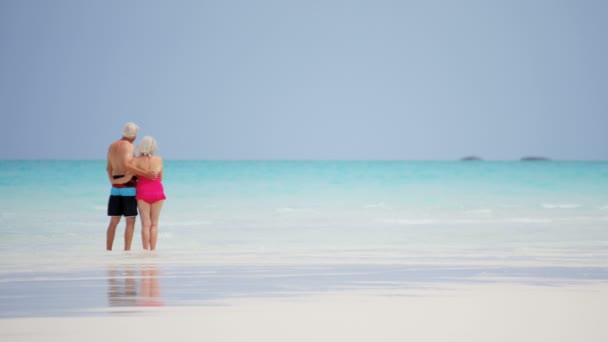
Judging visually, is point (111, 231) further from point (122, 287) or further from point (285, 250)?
point (122, 287)

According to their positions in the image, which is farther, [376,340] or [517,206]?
[517,206]

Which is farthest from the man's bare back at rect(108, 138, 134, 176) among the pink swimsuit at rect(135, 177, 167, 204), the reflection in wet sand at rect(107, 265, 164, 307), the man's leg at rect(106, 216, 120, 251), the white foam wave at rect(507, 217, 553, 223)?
the white foam wave at rect(507, 217, 553, 223)

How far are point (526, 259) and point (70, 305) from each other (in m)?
4.89

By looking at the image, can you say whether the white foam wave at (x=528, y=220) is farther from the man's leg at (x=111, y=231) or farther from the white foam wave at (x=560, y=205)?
the man's leg at (x=111, y=231)

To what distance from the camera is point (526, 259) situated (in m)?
8.87

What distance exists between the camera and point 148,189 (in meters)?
9.54

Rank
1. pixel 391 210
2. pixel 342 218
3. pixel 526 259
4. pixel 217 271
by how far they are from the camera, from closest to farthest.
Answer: pixel 217 271
pixel 526 259
pixel 342 218
pixel 391 210

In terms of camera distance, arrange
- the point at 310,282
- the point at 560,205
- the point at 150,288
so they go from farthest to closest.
Result: the point at 560,205, the point at 310,282, the point at 150,288

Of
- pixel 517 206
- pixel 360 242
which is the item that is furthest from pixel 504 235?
pixel 517 206

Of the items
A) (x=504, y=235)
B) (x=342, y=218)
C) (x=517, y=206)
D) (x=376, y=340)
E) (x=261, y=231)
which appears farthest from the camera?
(x=517, y=206)

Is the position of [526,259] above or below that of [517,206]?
above

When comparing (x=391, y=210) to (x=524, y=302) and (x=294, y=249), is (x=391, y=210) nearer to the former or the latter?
(x=294, y=249)

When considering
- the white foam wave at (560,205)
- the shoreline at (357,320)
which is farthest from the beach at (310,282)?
the white foam wave at (560,205)

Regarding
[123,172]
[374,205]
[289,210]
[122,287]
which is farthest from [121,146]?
[374,205]
